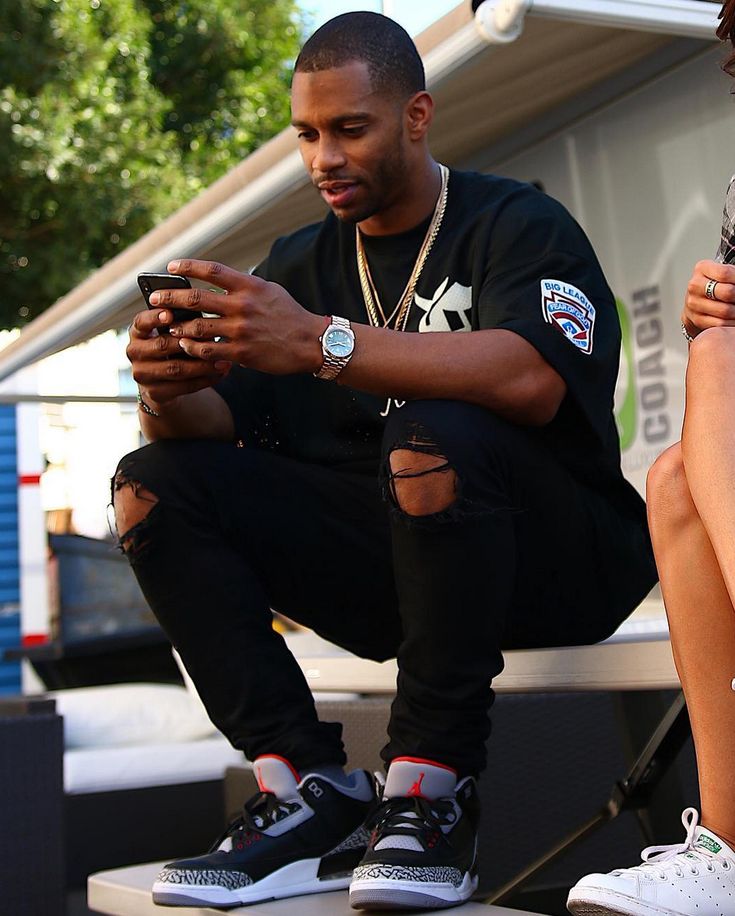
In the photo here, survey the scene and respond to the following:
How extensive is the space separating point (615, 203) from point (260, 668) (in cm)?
232

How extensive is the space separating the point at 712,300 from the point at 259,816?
102 centimetres

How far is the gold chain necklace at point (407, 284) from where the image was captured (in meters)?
2.46

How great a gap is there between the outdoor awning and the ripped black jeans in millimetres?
997

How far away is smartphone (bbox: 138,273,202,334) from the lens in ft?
6.86

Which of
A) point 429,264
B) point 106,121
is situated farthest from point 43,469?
point 429,264

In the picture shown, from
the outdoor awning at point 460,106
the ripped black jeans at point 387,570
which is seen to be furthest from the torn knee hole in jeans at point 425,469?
the outdoor awning at point 460,106

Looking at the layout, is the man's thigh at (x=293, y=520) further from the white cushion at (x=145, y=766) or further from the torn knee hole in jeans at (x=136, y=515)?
the white cushion at (x=145, y=766)

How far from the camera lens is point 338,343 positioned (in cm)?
205

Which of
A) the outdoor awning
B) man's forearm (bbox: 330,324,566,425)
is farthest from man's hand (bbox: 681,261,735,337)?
the outdoor awning

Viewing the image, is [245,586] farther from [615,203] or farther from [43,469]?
[43,469]

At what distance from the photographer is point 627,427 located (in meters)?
4.14

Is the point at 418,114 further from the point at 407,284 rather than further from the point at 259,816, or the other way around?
the point at 259,816

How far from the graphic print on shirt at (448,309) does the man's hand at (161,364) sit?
0.39 meters

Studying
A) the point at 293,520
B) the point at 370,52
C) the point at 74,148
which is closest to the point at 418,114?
the point at 370,52
